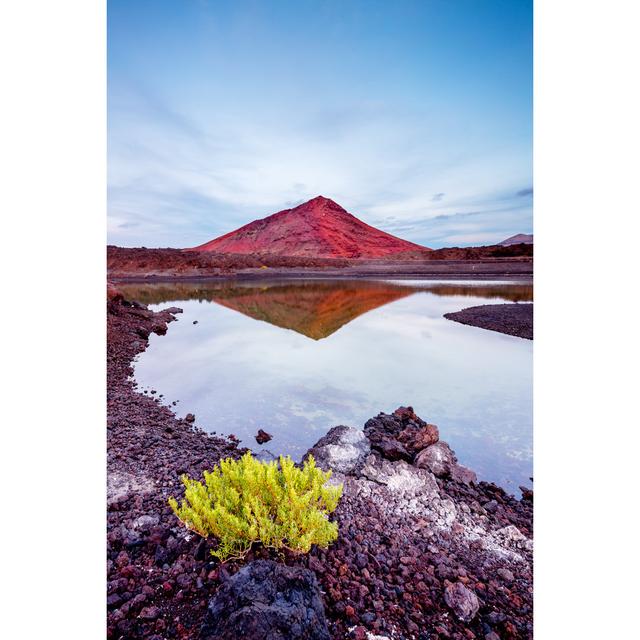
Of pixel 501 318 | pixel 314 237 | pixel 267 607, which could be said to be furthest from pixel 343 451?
pixel 314 237

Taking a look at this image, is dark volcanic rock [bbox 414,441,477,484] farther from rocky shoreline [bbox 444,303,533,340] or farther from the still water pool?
rocky shoreline [bbox 444,303,533,340]

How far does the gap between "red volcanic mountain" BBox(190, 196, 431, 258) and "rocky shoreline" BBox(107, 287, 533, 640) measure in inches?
4499

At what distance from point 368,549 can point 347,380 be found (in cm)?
535

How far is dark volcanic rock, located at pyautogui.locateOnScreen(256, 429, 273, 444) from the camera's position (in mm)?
5195

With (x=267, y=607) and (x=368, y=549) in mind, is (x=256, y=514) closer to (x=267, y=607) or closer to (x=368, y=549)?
(x=267, y=607)

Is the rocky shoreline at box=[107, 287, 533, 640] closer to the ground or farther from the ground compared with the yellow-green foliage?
closer to the ground

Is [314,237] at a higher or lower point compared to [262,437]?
higher

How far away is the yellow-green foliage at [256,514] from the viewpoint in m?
2.26

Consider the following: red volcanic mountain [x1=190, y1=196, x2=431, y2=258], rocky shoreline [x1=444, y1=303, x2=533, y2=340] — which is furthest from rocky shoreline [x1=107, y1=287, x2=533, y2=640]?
red volcanic mountain [x1=190, y1=196, x2=431, y2=258]

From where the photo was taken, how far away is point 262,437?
5230 mm

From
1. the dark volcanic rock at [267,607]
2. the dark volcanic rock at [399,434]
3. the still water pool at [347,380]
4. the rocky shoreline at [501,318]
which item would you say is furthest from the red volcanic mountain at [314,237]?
the dark volcanic rock at [267,607]

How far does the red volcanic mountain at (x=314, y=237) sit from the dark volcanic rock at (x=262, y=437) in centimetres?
11321

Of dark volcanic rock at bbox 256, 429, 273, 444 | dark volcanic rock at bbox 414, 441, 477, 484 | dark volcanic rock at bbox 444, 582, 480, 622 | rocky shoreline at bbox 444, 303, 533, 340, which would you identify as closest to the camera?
dark volcanic rock at bbox 444, 582, 480, 622
